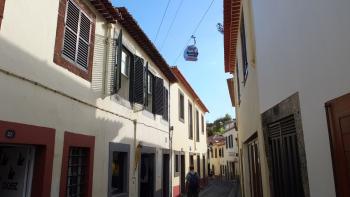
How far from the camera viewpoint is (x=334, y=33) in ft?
8.93

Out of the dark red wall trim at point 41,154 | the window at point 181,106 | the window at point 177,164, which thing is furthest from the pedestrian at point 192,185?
the dark red wall trim at point 41,154

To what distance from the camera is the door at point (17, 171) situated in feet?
16.8

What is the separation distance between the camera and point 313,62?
328 centimetres

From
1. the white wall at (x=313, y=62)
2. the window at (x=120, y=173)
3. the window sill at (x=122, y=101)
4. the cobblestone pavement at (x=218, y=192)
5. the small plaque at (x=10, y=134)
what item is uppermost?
the window sill at (x=122, y=101)

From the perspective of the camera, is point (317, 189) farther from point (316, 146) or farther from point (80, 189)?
point (80, 189)

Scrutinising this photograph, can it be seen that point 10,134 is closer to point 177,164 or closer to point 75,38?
point 75,38

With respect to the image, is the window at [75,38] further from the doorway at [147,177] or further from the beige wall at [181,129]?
the beige wall at [181,129]

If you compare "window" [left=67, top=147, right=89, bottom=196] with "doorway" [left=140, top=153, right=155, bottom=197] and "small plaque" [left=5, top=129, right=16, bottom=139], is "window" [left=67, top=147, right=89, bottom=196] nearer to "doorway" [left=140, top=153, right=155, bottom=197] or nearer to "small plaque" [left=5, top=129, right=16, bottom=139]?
"small plaque" [left=5, top=129, right=16, bottom=139]

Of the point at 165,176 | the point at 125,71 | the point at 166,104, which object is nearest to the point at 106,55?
the point at 125,71

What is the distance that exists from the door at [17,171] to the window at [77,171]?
1.13 m

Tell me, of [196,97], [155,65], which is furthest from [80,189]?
[196,97]

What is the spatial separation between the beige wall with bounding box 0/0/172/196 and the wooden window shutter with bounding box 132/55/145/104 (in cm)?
141

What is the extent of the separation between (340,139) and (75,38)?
5.24m

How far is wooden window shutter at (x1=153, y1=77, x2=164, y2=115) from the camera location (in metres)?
12.3
